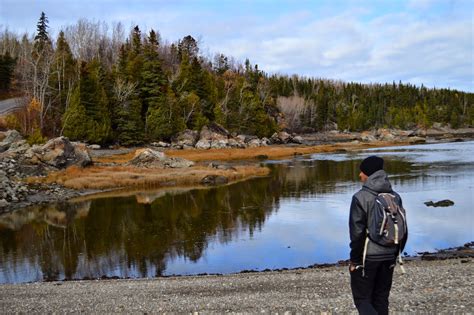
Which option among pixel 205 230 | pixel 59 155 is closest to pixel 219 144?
pixel 59 155

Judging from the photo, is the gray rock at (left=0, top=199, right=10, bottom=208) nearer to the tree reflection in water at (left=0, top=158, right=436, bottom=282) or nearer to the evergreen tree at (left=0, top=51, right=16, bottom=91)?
the tree reflection in water at (left=0, top=158, right=436, bottom=282)

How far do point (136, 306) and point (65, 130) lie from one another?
55.5 metres

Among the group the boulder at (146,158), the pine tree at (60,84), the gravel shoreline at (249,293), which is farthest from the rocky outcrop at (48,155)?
the gravel shoreline at (249,293)

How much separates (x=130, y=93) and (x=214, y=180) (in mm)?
37046

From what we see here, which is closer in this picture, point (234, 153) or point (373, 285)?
point (373, 285)

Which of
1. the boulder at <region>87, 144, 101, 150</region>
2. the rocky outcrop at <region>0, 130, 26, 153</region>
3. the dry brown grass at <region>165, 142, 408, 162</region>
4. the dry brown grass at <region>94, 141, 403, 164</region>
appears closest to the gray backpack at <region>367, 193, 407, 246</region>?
the rocky outcrop at <region>0, 130, 26, 153</region>

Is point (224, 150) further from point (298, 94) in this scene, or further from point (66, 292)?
point (298, 94)

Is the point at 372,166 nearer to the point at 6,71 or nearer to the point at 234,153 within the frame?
the point at 234,153

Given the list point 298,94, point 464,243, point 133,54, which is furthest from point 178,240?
point 298,94

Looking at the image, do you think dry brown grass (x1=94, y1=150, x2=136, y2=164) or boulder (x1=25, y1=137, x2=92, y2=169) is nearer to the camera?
boulder (x1=25, y1=137, x2=92, y2=169)

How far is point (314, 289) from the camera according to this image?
40.2ft

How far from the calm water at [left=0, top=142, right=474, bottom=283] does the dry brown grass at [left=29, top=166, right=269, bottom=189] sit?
15.5 feet

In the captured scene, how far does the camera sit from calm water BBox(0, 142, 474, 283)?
17719 millimetres

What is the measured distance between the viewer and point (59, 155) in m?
44.1
